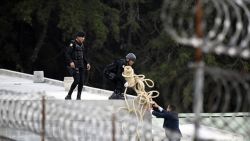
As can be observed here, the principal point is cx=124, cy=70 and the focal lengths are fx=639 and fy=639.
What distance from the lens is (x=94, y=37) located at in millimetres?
29484

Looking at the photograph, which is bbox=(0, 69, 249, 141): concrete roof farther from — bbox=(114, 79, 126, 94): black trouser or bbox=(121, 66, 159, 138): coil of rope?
bbox=(121, 66, 159, 138): coil of rope

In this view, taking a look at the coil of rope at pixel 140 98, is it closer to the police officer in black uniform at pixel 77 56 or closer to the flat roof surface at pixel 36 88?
the police officer in black uniform at pixel 77 56

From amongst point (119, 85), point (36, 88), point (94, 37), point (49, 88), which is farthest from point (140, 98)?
point (94, 37)

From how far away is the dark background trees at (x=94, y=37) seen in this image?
28.0m

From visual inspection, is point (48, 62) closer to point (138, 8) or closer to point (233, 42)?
point (138, 8)

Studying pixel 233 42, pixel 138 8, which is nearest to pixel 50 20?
pixel 138 8

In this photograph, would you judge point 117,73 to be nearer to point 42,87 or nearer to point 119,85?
point 119,85

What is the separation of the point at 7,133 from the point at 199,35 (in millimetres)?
5787

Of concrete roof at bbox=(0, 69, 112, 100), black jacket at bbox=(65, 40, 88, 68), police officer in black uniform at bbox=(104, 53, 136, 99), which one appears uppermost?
black jacket at bbox=(65, 40, 88, 68)

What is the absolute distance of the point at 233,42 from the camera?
9.17ft

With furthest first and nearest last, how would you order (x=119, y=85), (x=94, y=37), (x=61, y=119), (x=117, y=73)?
(x=94, y=37)
(x=119, y=85)
(x=117, y=73)
(x=61, y=119)

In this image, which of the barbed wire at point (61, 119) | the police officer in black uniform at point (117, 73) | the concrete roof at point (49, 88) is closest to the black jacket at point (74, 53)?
the police officer in black uniform at point (117, 73)

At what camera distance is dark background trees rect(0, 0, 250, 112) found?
2797 centimetres

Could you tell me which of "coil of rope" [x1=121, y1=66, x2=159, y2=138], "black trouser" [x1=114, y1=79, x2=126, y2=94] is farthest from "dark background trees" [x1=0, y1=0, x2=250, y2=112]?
"coil of rope" [x1=121, y1=66, x2=159, y2=138]
